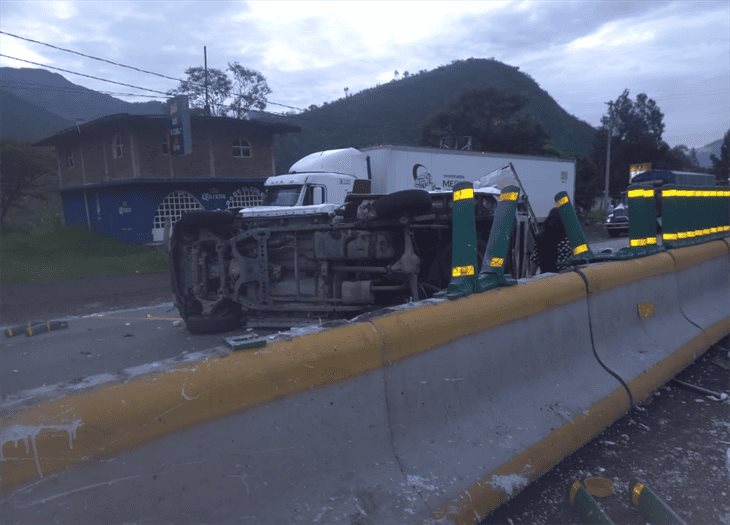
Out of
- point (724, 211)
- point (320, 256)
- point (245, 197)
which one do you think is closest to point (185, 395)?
point (320, 256)

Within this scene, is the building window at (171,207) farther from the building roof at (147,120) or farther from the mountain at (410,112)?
the mountain at (410,112)

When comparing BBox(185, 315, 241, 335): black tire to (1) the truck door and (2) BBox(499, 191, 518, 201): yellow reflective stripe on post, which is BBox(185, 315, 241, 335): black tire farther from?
(1) the truck door

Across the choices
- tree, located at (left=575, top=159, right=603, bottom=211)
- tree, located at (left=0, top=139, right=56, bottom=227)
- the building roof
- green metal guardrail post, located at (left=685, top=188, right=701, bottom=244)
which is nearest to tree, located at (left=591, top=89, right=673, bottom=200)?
tree, located at (left=575, top=159, right=603, bottom=211)

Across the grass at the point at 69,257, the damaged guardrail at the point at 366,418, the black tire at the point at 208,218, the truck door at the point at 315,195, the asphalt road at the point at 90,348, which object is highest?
the truck door at the point at 315,195

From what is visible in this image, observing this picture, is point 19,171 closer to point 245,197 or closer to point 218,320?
point 245,197

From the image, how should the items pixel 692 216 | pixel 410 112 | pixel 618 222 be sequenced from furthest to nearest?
pixel 410 112, pixel 618 222, pixel 692 216

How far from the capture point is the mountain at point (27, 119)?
54.2 m

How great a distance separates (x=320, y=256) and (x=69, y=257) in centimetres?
1836

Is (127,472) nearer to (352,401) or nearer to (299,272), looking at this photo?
(352,401)

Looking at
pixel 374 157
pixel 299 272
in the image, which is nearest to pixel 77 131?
pixel 374 157

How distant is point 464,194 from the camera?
3783mm

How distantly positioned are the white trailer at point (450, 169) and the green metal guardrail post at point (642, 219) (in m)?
10.2

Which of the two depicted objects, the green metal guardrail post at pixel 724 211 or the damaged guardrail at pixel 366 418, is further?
the green metal guardrail post at pixel 724 211

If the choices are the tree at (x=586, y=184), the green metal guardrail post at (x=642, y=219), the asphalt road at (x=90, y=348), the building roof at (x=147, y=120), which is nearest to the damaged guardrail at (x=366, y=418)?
the green metal guardrail post at (x=642, y=219)
